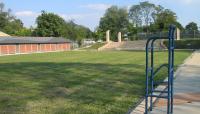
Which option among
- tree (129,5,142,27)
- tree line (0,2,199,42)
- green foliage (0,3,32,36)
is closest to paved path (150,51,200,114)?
tree line (0,2,199,42)

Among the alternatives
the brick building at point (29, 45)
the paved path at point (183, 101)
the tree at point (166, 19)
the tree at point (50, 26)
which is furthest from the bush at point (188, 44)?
the paved path at point (183, 101)

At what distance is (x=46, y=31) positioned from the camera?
104 m

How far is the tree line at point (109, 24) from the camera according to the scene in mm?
104562

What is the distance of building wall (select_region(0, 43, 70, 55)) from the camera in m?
65.8

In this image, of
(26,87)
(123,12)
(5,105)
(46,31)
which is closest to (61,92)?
(26,87)

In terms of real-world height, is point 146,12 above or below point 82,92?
above

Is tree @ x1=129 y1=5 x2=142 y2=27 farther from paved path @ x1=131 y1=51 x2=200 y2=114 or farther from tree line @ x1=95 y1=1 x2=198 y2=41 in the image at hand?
paved path @ x1=131 y1=51 x2=200 y2=114

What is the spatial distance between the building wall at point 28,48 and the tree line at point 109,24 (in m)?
17.6

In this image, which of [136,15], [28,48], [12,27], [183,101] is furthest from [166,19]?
[183,101]

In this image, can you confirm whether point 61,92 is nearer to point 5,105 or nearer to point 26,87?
point 26,87

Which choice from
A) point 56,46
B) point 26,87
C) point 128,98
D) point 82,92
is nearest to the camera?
point 128,98

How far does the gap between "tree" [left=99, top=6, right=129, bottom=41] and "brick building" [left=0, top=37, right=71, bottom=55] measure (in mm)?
36266

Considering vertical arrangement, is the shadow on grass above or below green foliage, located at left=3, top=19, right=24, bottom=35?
below

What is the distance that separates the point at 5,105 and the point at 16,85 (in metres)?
4.50
